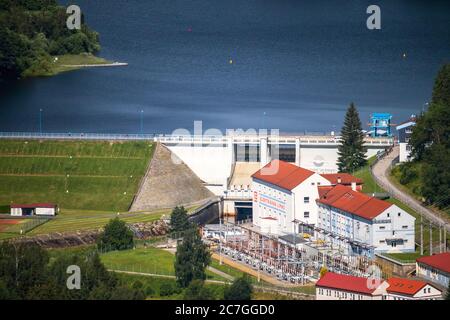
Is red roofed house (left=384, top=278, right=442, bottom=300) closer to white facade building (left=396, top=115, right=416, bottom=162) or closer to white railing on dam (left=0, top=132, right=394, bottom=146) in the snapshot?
white facade building (left=396, top=115, right=416, bottom=162)

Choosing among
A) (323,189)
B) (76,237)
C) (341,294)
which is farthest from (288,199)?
(341,294)

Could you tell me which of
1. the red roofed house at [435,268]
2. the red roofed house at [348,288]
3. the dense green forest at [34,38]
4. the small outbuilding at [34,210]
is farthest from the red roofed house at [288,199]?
the dense green forest at [34,38]

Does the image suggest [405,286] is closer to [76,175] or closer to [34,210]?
[34,210]

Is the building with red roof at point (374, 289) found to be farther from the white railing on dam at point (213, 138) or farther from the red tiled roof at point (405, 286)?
the white railing on dam at point (213, 138)

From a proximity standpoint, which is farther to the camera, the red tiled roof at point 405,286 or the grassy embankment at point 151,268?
the grassy embankment at point 151,268

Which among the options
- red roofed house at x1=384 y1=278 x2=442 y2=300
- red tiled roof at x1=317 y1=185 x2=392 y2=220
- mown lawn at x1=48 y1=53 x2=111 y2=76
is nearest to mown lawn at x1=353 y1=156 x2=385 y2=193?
red tiled roof at x1=317 y1=185 x2=392 y2=220
